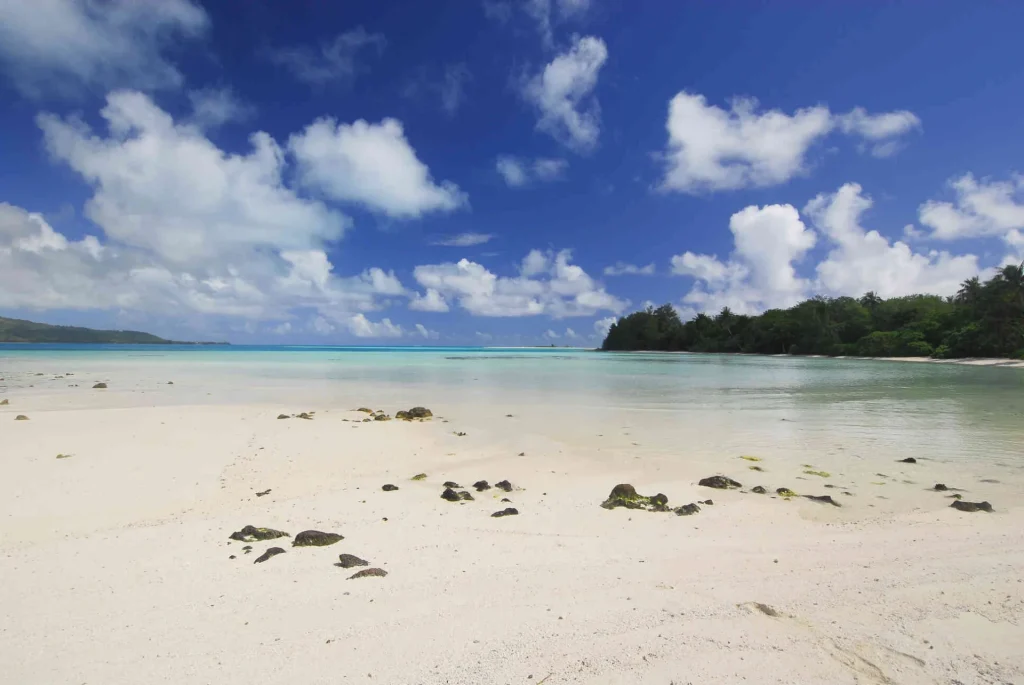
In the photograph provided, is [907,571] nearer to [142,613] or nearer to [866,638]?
[866,638]

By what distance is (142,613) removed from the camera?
13.6 ft

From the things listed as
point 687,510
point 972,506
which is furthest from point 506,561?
point 972,506

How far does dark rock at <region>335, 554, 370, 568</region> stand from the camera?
5027 mm

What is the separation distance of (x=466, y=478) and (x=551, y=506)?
90.6 inches

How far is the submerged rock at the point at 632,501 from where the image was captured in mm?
7160

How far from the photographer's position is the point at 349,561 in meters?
5.07

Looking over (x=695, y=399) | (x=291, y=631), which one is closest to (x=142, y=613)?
(x=291, y=631)

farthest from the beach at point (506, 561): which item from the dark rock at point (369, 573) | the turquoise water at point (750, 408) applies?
the turquoise water at point (750, 408)

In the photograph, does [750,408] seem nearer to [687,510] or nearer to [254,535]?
[687,510]

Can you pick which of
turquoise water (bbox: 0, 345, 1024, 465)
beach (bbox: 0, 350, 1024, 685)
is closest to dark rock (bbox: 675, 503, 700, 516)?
beach (bbox: 0, 350, 1024, 685)

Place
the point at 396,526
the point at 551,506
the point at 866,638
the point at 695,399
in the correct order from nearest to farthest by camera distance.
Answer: the point at 866,638, the point at 396,526, the point at 551,506, the point at 695,399

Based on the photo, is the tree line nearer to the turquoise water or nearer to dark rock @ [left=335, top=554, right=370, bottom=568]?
the turquoise water

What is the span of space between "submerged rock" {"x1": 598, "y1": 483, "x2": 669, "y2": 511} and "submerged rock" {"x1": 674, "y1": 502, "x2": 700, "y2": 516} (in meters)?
0.20

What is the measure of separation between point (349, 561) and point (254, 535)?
157 cm
